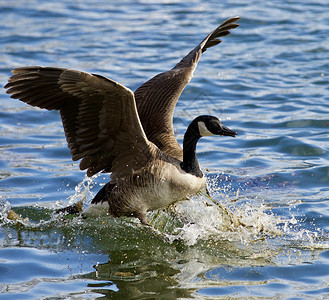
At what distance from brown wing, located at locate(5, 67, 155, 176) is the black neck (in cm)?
45

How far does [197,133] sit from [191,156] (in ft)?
0.95

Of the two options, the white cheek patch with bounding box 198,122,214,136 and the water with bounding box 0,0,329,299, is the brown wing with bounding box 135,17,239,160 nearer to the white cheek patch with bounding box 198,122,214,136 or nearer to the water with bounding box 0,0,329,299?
the white cheek patch with bounding box 198,122,214,136

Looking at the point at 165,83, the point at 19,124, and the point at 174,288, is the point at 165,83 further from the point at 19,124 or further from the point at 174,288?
the point at 19,124

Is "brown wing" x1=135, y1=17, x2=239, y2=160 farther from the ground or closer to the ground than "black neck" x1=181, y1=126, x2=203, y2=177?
farther from the ground

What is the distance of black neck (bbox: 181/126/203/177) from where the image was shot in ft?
21.4

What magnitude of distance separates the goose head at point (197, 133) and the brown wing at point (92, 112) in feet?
1.52

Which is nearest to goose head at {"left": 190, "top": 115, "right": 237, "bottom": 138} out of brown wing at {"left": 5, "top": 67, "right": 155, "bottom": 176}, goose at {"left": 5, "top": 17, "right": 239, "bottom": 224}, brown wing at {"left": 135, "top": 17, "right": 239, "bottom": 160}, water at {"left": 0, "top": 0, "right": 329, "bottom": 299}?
goose at {"left": 5, "top": 17, "right": 239, "bottom": 224}

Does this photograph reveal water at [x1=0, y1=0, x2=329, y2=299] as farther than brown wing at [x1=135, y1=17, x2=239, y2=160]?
No

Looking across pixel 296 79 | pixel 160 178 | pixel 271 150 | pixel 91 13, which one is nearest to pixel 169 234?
pixel 160 178

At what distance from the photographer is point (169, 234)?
22.7ft

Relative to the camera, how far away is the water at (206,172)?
5.54 metres

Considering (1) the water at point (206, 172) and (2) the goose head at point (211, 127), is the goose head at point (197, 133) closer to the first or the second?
(2) the goose head at point (211, 127)

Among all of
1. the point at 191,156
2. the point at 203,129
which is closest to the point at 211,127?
the point at 203,129

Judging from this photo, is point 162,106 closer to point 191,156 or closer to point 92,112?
point 191,156
